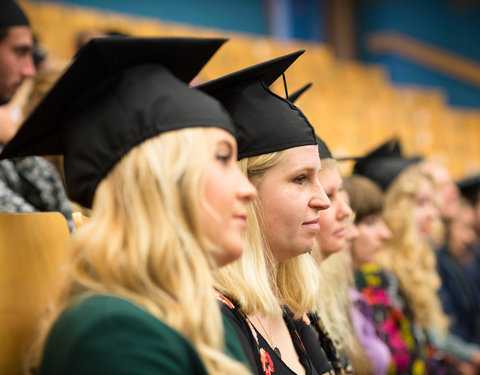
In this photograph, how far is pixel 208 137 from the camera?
3.58ft

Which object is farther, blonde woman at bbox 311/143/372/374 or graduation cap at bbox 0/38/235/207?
blonde woman at bbox 311/143/372/374

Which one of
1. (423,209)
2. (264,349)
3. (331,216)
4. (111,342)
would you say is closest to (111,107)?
(111,342)

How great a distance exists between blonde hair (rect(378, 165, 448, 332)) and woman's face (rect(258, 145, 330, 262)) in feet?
6.07

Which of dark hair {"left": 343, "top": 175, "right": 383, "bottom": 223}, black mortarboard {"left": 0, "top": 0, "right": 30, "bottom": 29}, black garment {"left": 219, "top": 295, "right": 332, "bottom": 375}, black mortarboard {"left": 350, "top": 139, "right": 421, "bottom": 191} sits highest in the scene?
black mortarboard {"left": 0, "top": 0, "right": 30, "bottom": 29}

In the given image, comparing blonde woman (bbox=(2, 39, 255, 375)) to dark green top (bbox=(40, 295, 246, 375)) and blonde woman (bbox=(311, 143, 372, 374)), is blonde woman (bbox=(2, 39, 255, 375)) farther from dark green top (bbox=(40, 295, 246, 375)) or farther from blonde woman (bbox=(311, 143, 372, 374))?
blonde woman (bbox=(311, 143, 372, 374))

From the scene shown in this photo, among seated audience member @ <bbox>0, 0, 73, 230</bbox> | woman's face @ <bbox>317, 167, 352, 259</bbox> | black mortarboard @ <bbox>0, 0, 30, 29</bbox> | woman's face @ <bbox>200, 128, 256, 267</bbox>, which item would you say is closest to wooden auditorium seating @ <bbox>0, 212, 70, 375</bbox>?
woman's face @ <bbox>200, 128, 256, 267</bbox>

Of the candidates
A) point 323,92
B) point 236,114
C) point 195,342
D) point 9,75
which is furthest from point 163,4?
point 195,342

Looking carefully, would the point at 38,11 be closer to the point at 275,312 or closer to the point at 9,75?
the point at 9,75

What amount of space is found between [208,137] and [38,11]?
616 cm

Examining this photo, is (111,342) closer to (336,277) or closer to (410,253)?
(336,277)

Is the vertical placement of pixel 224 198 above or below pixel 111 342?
above

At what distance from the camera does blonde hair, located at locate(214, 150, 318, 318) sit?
1529 millimetres

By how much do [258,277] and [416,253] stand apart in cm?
208

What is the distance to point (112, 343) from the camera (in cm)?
92
